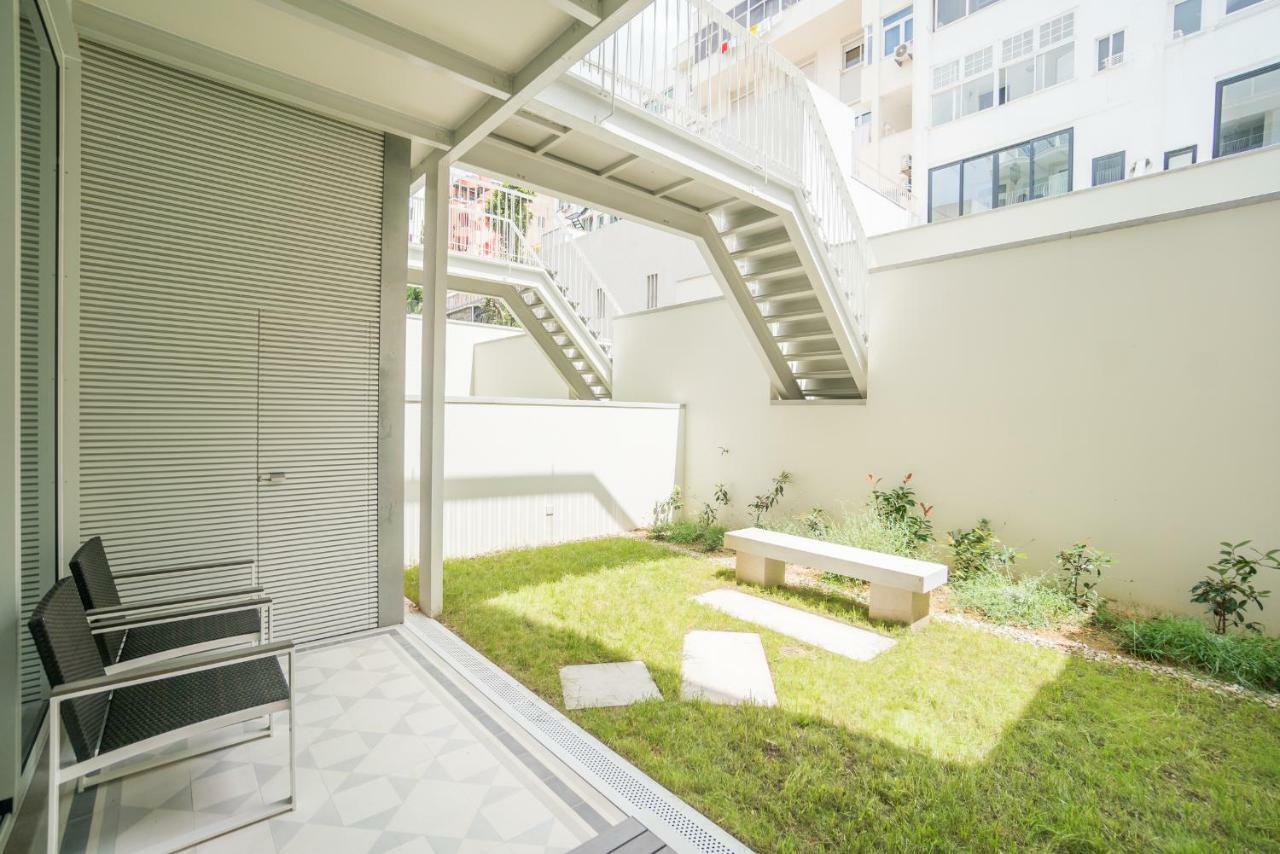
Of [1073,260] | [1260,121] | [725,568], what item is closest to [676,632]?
[725,568]

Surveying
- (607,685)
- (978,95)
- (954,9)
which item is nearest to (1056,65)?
(978,95)

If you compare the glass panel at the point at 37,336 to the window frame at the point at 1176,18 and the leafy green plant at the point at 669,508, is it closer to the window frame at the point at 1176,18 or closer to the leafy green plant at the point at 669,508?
the leafy green plant at the point at 669,508

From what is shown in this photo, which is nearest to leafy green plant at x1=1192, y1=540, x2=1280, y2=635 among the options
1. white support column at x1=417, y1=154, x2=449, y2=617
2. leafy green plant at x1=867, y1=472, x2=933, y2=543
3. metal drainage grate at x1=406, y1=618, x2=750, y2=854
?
leafy green plant at x1=867, y1=472, x2=933, y2=543

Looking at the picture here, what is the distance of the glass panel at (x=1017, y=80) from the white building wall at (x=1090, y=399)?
4924mm

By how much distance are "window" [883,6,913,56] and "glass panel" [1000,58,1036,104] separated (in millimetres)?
2825

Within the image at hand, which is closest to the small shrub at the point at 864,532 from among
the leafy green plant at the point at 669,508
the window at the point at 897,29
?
the leafy green plant at the point at 669,508

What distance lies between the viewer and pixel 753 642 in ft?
12.6

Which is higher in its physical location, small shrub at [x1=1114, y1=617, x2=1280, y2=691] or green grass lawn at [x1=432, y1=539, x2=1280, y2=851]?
small shrub at [x1=1114, y1=617, x2=1280, y2=691]

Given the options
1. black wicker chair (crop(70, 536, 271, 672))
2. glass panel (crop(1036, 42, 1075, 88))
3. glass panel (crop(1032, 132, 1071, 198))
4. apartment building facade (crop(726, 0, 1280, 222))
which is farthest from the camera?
glass panel (crop(1036, 42, 1075, 88))

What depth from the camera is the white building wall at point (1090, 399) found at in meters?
3.87

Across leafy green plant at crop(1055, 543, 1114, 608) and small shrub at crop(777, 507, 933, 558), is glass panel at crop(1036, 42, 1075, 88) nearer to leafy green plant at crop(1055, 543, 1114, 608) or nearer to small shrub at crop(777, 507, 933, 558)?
small shrub at crop(777, 507, 933, 558)

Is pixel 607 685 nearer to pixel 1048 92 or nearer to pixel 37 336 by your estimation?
pixel 37 336

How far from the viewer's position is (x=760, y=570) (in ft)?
16.7

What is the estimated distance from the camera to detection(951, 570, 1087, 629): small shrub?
168 inches
